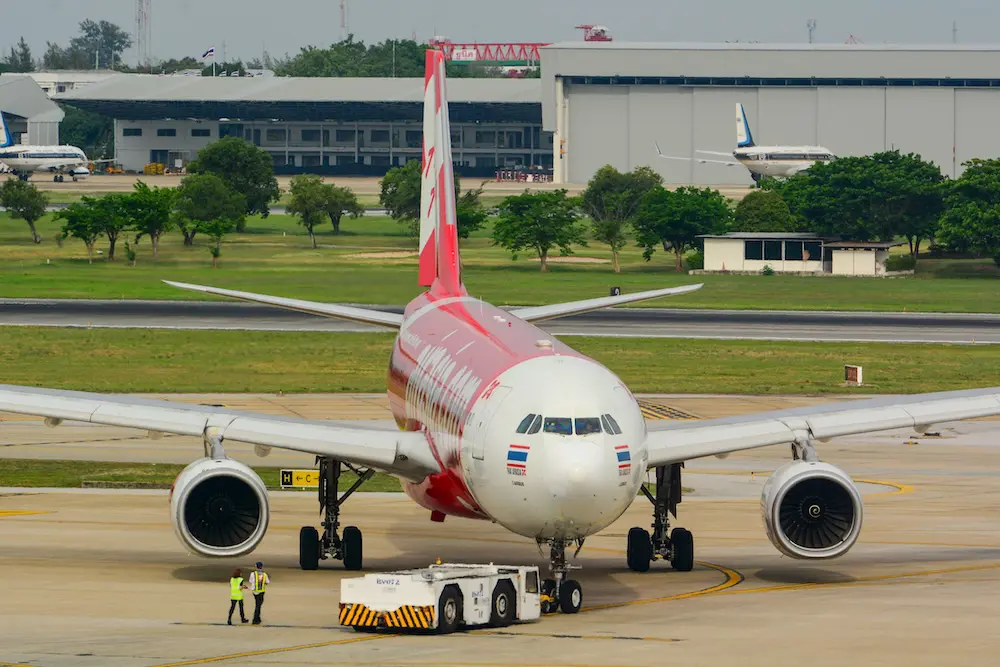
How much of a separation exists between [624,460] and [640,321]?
282 ft

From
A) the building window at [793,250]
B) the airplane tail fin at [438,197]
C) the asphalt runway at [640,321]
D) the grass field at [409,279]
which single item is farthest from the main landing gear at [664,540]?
the building window at [793,250]

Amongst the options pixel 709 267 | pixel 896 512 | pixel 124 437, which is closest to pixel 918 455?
pixel 896 512

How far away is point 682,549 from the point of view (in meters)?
43.1

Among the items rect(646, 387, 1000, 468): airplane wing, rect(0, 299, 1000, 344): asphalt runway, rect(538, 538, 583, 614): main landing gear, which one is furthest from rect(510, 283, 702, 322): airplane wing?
rect(0, 299, 1000, 344): asphalt runway

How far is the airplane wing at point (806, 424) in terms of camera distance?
39.0 metres

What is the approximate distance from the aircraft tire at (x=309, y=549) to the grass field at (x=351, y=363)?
41.5 meters

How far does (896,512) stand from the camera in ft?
177

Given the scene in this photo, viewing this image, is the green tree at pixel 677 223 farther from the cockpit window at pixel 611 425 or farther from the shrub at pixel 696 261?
the cockpit window at pixel 611 425

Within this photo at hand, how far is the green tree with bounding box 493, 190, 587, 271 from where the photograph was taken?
545 ft

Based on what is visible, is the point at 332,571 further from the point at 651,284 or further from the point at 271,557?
the point at 651,284

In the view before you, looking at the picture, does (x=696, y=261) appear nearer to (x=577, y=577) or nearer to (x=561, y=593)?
(x=577, y=577)

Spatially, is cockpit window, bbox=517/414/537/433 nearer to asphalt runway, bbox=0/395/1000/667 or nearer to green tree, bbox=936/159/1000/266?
asphalt runway, bbox=0/395/1000/667

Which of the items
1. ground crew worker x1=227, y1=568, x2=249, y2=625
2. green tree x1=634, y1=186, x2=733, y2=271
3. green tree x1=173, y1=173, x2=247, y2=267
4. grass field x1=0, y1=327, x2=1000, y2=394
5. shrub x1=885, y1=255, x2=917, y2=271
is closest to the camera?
ground crew worker x1=227, y1=568, x2=249, y2=625

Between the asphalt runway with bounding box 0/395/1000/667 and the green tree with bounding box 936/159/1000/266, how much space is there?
101937mm
